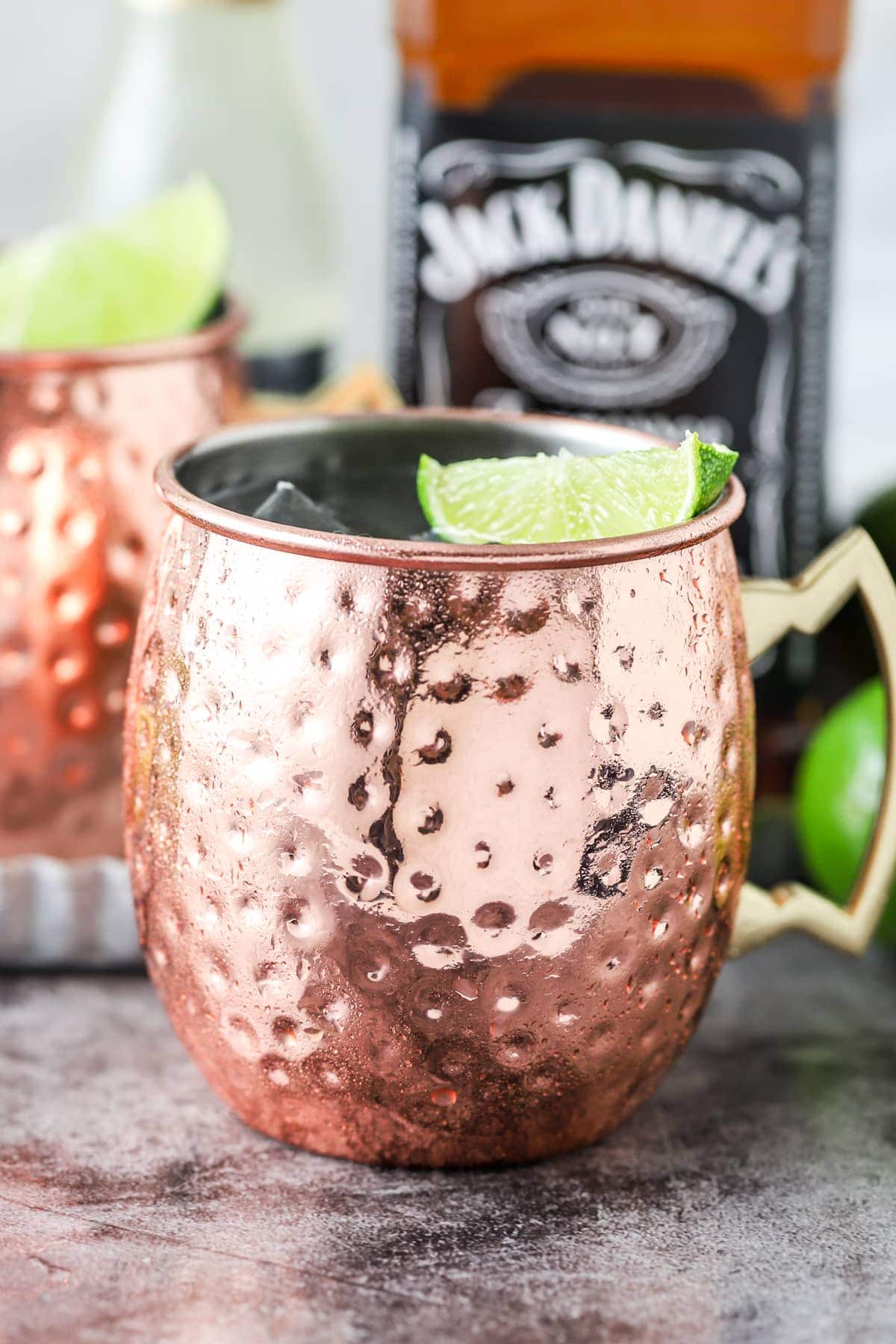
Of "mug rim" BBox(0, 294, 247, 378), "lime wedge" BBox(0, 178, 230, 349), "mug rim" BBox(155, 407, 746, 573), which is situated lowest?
"mug rim" BBox(155, 407, 746, 573)

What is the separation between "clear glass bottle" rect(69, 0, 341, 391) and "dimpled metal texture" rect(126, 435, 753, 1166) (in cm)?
52

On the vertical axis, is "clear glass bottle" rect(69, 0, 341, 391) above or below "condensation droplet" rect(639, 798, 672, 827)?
above

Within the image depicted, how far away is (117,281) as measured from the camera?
65 centimetres

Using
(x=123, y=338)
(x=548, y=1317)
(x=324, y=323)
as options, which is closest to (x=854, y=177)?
(x=324, y=323)

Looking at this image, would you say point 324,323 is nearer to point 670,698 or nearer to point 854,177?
point 854,177

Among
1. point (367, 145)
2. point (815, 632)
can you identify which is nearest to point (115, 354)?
point (815, 632)

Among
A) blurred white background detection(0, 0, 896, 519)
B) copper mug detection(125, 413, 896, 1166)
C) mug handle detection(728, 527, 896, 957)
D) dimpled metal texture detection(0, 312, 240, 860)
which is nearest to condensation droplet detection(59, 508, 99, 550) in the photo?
dimpled metal texture detection(0, 312, 240, 860)

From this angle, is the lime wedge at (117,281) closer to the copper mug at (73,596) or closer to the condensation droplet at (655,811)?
the copper mug at (73,596)

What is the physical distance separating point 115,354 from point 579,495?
0.21 meters

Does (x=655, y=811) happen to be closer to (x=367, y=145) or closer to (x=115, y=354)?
(x=115, y=354)

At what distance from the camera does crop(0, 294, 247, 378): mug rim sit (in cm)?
60

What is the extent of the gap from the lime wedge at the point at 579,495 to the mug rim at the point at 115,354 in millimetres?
164

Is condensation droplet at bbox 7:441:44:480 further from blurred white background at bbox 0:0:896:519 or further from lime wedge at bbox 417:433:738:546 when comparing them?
blurred white background at bbox 0:0:896:519

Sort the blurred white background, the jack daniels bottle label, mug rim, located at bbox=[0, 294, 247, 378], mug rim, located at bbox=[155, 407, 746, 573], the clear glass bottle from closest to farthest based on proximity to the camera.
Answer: mug rim, located at bbox=[155, 407, 746, 573], mug rim, located at bbox=[0, 294, 247, 378], the jack daniels bottle label, the clear glass bottle, the blurred white background
